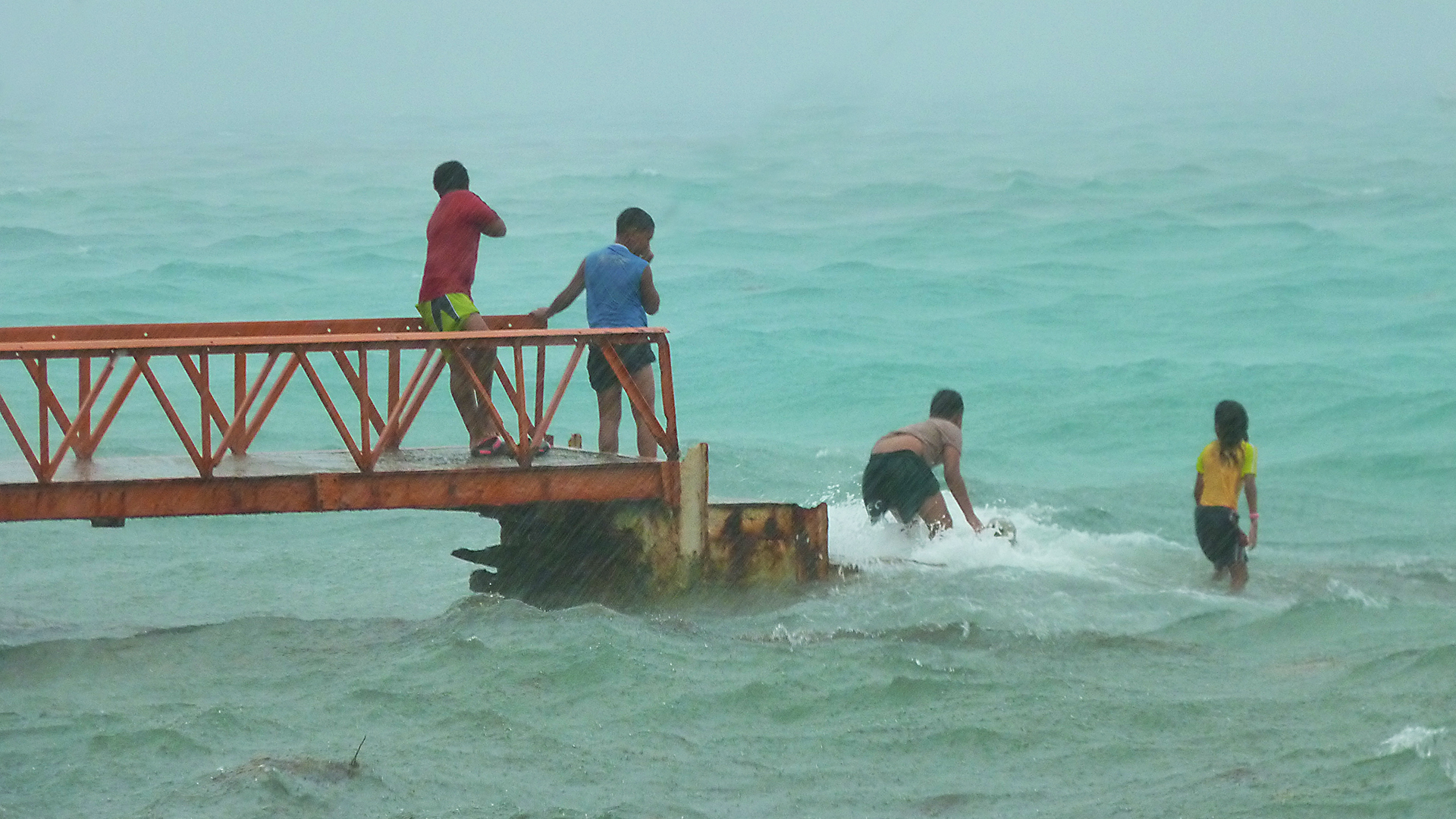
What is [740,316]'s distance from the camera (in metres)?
37.7

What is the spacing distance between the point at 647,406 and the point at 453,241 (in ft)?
4.88

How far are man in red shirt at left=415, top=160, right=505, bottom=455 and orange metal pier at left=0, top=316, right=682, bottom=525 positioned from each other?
19 centimetres

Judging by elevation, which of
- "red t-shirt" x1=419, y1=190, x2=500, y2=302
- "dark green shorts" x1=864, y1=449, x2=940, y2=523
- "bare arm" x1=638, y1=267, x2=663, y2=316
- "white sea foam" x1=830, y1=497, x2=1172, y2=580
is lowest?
"white sea foam" x1=830, y1=497, x2=1172, y2=580

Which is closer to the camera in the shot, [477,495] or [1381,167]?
[477,495]

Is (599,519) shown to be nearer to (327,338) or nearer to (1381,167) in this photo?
(327,338)

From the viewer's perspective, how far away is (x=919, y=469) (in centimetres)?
1211

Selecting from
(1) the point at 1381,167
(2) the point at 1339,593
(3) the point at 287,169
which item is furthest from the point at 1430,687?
(3) the point at 287,169

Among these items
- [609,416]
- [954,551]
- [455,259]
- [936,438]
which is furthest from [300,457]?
[954,551]

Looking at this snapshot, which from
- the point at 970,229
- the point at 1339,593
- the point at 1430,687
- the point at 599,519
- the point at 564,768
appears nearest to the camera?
the point at 564,768

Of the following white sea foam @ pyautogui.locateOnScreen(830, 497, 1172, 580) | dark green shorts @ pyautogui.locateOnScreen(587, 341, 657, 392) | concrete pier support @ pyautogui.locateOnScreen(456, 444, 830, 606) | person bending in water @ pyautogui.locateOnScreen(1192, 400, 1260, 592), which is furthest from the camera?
white sea foam @ pyautogui.locateOnScreen(830, 497, 1172, 580)

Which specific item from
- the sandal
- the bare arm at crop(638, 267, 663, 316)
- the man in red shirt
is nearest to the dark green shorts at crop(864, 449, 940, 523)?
the bare arm at crop(638, 267, 663, 316)

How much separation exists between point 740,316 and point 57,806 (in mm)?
30343

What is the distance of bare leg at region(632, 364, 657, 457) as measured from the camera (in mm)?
10750

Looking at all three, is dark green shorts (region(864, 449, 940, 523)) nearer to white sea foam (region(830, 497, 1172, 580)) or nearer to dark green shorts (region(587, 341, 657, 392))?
white sea foam (region(830, 497, 1172, 580))
